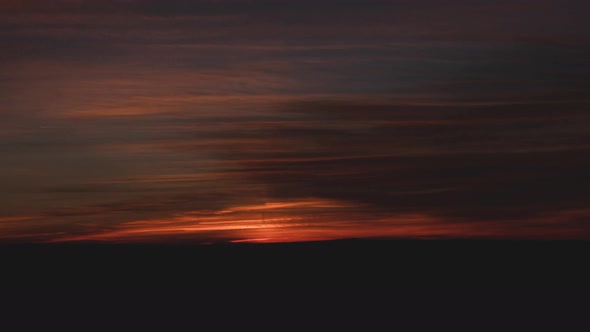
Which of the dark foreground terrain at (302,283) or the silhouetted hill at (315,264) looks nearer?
the dark foreground terrain at (302,283)

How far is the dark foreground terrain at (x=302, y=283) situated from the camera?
12516mm

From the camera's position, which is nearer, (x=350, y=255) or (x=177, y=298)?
(x=177, y=298)

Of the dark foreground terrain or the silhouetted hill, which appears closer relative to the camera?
the dark foreground terrain

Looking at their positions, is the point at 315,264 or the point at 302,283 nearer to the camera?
the point at 302,283

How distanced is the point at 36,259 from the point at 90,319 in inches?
172

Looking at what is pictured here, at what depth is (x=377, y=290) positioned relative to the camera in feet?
45.6

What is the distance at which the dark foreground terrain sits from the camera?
41.1ft

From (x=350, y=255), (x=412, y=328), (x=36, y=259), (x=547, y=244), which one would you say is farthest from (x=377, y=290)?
(x=36, y=259)

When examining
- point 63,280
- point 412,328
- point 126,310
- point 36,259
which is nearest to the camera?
point 412,328

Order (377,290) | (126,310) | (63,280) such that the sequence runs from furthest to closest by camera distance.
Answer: (63,280), (377,290), (126,310)

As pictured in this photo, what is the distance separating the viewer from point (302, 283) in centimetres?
1487

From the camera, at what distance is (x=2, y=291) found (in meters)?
14.0

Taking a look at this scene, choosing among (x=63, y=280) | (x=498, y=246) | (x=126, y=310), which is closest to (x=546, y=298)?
(x=498, y=246)

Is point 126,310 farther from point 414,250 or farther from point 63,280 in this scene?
point 414,250
